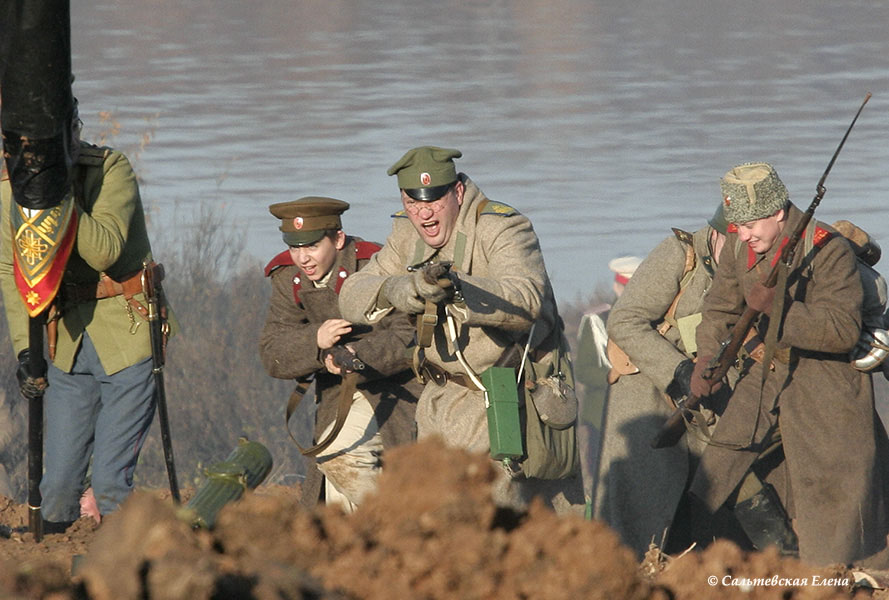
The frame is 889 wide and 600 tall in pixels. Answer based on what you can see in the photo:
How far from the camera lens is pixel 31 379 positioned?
6656 millimetres

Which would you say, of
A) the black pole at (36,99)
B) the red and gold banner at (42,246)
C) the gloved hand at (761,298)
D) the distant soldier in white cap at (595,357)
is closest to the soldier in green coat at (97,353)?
the red and gold banner at (42,246)

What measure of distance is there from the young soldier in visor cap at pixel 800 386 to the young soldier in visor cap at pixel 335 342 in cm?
132

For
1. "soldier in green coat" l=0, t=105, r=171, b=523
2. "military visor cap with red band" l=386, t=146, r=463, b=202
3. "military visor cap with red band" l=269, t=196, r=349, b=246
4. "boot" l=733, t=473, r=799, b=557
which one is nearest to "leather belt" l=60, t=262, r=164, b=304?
"soldier in green coat" l=0, t=105, r=171, b=523

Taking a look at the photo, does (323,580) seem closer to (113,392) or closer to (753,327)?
(113,392)

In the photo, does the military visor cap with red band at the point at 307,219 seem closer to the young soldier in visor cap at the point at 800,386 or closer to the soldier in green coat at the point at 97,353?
the soldier in green coat at the point at 97,353

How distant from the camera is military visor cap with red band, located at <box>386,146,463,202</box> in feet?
20.4

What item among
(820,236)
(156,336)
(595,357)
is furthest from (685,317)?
(595,357)

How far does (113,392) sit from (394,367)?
3.79 ft

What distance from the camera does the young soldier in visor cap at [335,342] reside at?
6871 millimetres

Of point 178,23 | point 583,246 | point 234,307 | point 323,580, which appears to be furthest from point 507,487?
point 178,23

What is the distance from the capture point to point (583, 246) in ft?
78.7

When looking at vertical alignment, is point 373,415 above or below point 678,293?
below

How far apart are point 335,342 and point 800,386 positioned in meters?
1.97

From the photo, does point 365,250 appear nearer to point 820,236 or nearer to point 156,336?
point 156,336
